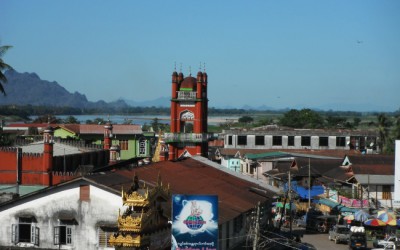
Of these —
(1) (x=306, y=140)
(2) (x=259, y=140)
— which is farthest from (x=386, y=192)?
(2) (x=259, y=140)

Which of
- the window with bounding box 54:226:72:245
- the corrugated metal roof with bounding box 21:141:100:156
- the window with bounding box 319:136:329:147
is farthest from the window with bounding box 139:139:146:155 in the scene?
the window with bounding box 54:226:72:245

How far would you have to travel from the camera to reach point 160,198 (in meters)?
21.3

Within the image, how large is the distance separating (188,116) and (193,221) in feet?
154

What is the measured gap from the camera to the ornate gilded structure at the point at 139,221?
19.9 metres

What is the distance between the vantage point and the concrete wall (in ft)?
87.6

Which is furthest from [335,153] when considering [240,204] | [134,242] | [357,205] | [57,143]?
[134,242]

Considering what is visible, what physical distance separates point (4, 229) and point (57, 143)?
2830 centimetres

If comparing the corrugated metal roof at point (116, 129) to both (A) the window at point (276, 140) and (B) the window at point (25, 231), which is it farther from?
(B) the window at point (25, 231)

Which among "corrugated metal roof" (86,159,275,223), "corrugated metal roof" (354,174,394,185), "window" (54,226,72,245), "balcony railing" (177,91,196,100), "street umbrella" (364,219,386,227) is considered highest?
"balcony railing" (177,91,196,100)

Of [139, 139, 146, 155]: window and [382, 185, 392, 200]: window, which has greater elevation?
[139, 139, 146, 155]: window

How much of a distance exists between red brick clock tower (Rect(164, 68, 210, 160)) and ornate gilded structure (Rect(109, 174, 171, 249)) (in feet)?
147

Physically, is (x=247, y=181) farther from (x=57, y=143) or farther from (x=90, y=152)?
(x=57, y=143)

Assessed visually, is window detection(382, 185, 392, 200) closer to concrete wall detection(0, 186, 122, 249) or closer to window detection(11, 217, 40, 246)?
concrete wall detection(0, 186, 122, 249)

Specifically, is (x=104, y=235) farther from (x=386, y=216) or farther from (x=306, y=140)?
(x=306, y=140)
